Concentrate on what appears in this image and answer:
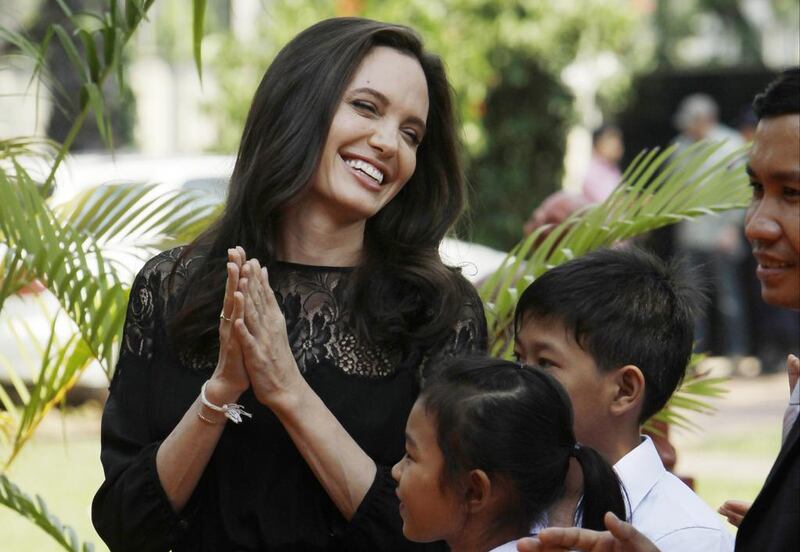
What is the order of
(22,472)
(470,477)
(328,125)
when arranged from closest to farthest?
(470,477)
(328,125)
(22,472)

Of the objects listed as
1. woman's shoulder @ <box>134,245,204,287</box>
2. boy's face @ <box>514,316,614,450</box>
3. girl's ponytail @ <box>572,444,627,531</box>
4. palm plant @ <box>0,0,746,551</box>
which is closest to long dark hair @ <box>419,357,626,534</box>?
girl's ponytail @ <box>572,444,627,531</box>

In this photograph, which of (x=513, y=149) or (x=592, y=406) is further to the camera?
(x=513, y=149)

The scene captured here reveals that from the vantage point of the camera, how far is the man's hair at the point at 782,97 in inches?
103

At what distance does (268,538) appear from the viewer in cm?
331

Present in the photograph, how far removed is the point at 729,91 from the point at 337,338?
488 inches

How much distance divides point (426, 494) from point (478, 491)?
11 cm

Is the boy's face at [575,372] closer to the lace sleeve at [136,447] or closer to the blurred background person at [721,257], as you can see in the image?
the lace sleeve at [136,447]

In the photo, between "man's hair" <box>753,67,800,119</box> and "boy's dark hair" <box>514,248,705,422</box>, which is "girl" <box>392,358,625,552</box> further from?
"man's hair" <box>753,67,800,119</box>

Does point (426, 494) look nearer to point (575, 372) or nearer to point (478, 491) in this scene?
point (478, 491)

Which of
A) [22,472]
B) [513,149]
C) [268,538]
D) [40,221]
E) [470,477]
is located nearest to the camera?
[470,477]

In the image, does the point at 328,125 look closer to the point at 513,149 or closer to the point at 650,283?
the point at 650,283

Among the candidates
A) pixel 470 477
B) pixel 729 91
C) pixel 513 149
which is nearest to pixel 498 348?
pixel 470 477

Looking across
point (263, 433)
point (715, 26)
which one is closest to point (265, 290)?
point (263, 433)

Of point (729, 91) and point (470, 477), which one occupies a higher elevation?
point (470, 477)
